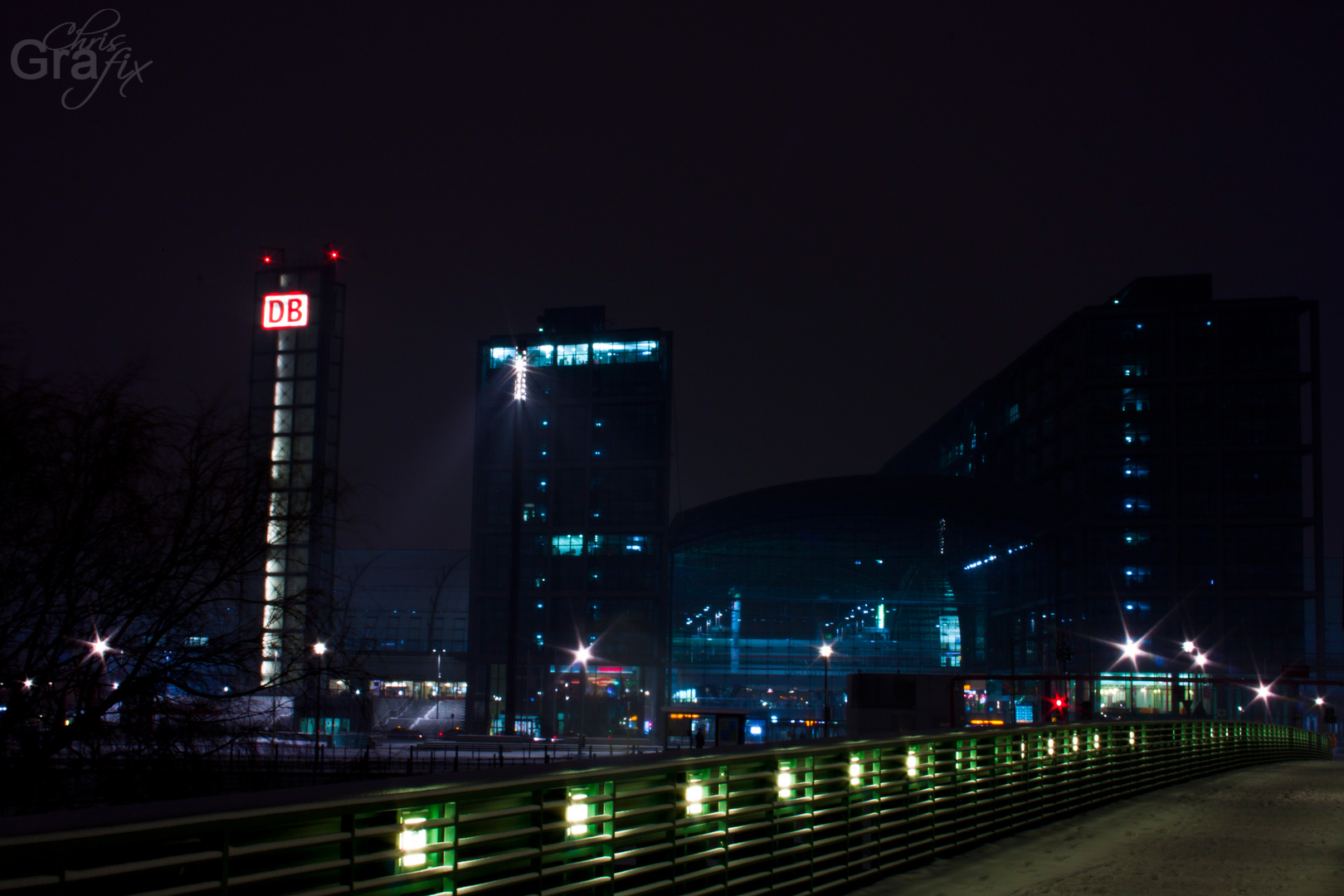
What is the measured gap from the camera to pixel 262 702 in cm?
→ 1717

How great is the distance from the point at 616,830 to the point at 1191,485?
87567 millimetres

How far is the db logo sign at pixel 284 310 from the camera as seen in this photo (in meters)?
60.7

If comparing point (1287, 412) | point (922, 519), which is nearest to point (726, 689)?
point (922, 519)

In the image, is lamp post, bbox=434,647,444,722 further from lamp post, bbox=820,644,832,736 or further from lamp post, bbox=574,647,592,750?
lamp post, bbox=820,644,832,736

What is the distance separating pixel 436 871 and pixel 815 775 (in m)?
4.85

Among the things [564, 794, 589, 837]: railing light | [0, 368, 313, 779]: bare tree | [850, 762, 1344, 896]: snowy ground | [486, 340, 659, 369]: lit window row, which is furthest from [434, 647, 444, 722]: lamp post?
[564, 794, 589, 837]: railing light

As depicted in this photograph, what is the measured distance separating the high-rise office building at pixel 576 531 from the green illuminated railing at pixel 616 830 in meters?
69.8

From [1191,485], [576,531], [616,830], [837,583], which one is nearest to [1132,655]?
[1191,485]

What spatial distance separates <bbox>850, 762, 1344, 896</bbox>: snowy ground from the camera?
35.1 ft

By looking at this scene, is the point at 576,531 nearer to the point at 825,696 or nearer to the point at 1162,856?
the point at 825,696

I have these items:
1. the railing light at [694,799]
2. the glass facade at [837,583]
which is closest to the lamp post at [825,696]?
the glass facade at [837,583]

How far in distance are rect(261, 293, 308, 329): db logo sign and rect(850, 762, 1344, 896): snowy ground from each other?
51341 mm

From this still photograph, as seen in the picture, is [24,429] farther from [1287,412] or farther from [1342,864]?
[1287,412]

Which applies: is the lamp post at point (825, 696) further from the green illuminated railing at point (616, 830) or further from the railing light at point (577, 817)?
the railing light at point (577, 817)
